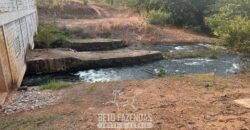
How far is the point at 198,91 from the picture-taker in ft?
33.7

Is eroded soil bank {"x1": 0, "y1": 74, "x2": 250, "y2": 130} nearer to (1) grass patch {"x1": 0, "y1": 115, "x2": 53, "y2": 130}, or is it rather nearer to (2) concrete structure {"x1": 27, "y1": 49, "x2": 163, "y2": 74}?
(1) grass patch {"x1": 0, "y1": 115, "x2": 53, "y2": 130}

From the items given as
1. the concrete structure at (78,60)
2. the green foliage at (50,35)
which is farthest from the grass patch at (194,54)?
the green foliage at (50,35)

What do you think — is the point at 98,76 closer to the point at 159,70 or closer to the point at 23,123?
the point at 159,70

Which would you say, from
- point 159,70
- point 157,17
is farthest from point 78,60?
point 157,17

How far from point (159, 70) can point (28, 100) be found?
8.21 meters

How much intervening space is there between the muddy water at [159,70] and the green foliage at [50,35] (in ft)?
17.6

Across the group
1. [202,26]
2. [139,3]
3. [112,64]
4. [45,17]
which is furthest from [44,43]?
[202,26]

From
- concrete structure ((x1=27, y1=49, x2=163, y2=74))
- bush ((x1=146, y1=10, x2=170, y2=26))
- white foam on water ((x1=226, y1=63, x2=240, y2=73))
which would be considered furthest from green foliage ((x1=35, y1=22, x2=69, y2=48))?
white foam on water ((x1=226, y1=63, x2=240, y2=73))

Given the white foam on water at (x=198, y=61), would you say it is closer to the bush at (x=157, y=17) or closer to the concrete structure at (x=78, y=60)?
the concrete structure at (x=78, y=60)

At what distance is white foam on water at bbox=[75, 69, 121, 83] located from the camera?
15.6 metres

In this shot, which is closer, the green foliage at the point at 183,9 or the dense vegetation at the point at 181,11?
the dense vegetation at the point at 181,11

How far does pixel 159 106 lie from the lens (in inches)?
345

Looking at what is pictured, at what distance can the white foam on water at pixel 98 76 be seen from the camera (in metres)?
15.6

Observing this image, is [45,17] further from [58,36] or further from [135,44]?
[135,44]
